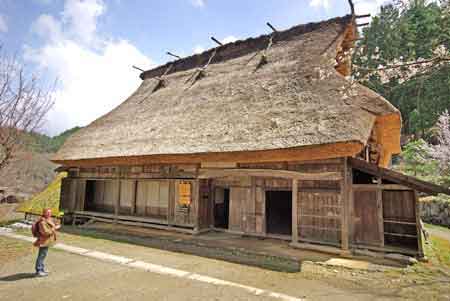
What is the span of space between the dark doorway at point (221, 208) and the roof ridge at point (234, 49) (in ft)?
19.5

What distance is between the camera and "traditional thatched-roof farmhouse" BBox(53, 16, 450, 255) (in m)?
5.98

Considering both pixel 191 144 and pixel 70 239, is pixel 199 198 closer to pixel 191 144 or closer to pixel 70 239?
pixel 191 144

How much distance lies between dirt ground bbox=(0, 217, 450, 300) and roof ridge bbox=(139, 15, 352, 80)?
818 centimetres

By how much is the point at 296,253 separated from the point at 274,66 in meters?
6.24

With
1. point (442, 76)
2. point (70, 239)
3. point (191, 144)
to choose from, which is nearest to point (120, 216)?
point (70, 239)

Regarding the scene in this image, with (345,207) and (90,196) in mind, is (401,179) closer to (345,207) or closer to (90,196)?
(345,207)

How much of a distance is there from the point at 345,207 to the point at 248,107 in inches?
150

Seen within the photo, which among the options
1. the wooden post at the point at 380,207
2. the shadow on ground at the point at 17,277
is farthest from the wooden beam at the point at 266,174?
the shadow on ground at the point at 17,277

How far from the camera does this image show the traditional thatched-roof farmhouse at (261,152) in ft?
19.6

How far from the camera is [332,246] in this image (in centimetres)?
611

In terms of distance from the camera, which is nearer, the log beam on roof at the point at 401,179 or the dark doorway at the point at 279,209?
the log beam on roof at the point at 401,179

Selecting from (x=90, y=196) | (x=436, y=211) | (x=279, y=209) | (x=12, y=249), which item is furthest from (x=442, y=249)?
(x=90, y=196)

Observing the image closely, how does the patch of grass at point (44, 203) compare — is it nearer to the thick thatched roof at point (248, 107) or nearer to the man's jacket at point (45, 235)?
the thick thatched roof at point (248, 107)

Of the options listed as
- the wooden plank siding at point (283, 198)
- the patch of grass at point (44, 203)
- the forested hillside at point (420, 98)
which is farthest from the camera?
the forested hillside at point (420, 98)
